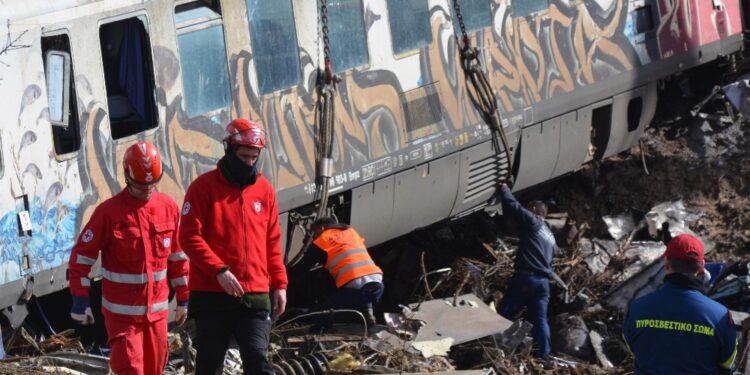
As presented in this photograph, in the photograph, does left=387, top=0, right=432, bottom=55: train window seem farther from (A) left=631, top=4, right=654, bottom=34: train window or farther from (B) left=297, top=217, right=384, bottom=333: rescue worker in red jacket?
(A) left=631, top=4, right=654, bottom=34: train window

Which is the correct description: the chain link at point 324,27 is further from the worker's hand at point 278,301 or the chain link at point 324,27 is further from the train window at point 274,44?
the worker's hand at point 278,301

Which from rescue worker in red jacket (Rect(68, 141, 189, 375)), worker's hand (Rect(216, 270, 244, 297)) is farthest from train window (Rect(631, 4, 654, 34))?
worker's hand (Rect(216, 270, 244, 297))

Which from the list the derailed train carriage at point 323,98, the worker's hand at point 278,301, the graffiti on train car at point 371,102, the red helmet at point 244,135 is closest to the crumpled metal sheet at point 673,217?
the derailed train carriage at point 323,98

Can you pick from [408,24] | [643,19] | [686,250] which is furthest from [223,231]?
[643,19]

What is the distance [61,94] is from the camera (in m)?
9.84

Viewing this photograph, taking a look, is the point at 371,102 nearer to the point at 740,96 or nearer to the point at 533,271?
the point at 533,271

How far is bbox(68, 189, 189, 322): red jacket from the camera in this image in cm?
780

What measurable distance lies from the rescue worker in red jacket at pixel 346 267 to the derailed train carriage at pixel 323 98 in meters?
0.45

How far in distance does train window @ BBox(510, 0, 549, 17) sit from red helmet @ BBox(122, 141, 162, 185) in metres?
6.31

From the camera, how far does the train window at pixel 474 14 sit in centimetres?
1302

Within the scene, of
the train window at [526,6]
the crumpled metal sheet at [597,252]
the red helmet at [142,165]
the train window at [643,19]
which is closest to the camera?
the red helmet at [142,165]

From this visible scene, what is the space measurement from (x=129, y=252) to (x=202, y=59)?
3.16 m

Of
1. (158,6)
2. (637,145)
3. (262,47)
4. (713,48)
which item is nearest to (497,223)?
(637,145)

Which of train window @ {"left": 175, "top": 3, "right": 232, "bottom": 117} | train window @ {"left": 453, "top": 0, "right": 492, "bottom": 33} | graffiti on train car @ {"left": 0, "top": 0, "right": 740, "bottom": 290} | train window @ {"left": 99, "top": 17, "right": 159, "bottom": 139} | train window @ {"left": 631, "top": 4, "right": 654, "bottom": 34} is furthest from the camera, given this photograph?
train window @ {"left": 631, "top": 4, "right": 654, "bottom": 34}
